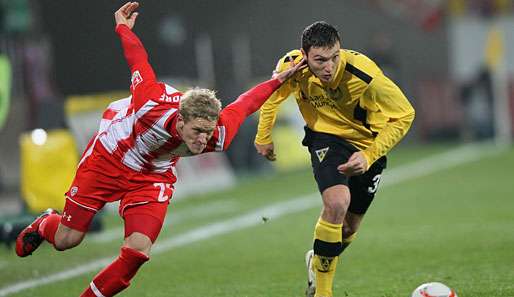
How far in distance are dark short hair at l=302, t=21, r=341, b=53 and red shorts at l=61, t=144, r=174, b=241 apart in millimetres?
1315

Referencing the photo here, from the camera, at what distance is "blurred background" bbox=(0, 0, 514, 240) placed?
14711 mm

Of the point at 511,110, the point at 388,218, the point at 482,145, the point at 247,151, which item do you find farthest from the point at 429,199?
the point at 511,110

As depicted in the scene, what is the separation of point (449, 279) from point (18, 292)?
10.8ft

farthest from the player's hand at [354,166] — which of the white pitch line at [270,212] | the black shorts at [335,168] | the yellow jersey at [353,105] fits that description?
the white pitch line at [270,212]

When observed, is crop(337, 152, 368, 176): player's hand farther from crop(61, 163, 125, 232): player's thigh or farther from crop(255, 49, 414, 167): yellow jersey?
crop(61, 163, 125, 232): player's thigh

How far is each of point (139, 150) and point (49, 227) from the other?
985 mm

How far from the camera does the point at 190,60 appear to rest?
21.2 meters

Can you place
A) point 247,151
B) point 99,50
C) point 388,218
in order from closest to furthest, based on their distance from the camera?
point 388,218, point 247,151, point 99,50

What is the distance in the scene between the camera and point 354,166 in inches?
286

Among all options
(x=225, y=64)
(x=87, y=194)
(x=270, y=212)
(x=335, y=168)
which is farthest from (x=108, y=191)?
(x=225, y=64)

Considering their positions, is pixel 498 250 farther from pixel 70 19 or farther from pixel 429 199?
pixel 70 19

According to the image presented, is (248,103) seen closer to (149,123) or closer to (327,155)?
(149,123)

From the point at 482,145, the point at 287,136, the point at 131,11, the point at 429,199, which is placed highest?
the point at 131,11

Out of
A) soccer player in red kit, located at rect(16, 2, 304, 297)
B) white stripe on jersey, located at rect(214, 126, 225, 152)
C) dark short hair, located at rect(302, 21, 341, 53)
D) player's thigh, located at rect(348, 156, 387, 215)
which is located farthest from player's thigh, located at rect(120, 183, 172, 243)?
player's thigh, located at rect(348, 156, 387, 215)
